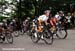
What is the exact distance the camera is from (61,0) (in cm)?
4434

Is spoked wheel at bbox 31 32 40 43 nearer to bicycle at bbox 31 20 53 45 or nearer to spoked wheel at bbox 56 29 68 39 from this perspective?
bicycle at bbox 31 20 53 45

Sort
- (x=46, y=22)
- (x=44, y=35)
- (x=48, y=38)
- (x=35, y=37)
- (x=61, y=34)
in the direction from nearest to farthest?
(x=44, y=35) < (x=48, y=38) < (x=46, y=22) < (x=35, y=37) < (x=61, y=34)

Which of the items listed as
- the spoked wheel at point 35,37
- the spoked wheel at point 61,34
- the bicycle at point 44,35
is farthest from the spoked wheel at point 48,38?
the spoked wheel at point 61,34

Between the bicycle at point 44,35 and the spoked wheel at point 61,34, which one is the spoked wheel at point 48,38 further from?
→ the spoked wheel at point 61,34

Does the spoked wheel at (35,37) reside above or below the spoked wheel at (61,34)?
above

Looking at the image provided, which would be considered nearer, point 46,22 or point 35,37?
point 46,22

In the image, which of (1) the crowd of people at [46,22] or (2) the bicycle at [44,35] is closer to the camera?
(2) the bicycle at [44,35]

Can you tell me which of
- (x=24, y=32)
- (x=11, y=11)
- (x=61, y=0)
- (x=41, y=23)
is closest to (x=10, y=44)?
(x=41, y=23)

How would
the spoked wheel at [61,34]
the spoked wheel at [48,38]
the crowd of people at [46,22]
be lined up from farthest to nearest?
the spoked wheel at [61,34] → the crowd of people at [46,22] → the spoked wheel at [48,38]

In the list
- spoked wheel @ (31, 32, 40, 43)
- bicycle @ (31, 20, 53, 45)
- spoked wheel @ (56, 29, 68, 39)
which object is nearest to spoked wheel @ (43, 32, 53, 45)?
bicycle @ (31, 20, 53, 45)

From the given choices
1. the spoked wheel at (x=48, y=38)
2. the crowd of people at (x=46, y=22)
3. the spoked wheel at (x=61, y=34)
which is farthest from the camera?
the spoked wheel at (x=61, y=34)

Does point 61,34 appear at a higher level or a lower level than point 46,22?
lower

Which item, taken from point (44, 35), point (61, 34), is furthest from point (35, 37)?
point (61, 34)

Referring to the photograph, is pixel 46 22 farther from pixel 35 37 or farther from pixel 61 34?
pixel 61 34
